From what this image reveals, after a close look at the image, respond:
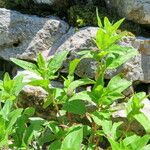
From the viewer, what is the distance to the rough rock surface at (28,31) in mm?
4680

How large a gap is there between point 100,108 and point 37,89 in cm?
102

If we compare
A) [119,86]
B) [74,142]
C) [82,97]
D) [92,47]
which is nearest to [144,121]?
[119,86]

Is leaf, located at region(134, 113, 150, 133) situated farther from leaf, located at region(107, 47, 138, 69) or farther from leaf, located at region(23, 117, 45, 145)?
leaf, located at region(23, 117, 45, 145)

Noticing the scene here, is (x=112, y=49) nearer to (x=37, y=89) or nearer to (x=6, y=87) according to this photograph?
(x=6, y=87)

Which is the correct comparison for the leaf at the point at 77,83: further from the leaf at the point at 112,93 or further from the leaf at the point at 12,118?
the leaf at the point at 12,118

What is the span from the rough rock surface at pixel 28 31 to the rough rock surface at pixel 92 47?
0.11 metres

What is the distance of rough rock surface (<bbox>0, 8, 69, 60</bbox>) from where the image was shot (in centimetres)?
468

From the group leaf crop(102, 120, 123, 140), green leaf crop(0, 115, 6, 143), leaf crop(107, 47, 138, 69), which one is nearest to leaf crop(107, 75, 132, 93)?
leaf crop(107, 47, 138, 69)

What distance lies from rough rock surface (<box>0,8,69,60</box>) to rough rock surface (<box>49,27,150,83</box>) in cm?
11

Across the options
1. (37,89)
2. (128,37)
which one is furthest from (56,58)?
(128,37)

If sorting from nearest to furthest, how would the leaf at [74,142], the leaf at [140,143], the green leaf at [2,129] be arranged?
the leaf at [74,142], the leaf at [140,143], the green leaf at [2,129]

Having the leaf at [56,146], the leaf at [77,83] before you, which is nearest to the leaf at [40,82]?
the leaf at [77,83]

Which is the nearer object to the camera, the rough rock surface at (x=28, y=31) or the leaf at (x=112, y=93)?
the leaf at (x=112, y=93)

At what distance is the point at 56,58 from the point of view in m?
3.40
